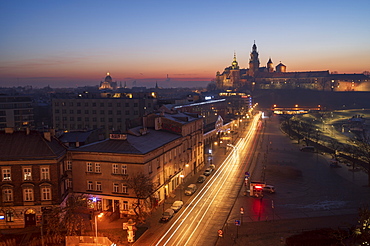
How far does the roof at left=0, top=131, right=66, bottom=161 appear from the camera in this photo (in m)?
37.1

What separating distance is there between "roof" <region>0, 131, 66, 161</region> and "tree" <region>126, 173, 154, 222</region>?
30.1ft

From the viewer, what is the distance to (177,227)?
35.7 metres

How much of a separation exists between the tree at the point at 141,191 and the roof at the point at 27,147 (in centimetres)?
918

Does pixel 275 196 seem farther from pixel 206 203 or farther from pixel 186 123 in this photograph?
pixel 186 123

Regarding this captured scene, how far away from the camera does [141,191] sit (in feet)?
120

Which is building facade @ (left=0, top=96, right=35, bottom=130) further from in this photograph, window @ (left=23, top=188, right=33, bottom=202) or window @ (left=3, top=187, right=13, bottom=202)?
window @ (left=23, top=188, right=33, bottom=202)

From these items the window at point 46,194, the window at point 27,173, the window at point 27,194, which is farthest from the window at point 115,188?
the window at point 27,173

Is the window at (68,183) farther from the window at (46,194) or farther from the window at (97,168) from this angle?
the window at (97,168)

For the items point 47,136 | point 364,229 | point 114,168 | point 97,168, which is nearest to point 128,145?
point 114,168

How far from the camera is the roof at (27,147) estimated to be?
3712cm

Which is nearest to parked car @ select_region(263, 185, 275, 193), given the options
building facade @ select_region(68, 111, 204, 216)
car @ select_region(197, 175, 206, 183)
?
car @ select_region(197, 175, 206, 183)

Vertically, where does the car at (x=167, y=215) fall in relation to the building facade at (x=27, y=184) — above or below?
below

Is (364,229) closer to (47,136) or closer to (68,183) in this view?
(68,183)

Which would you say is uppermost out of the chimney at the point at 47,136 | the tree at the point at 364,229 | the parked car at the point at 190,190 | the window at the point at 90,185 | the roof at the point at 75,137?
the chimney at the point at 47,136
